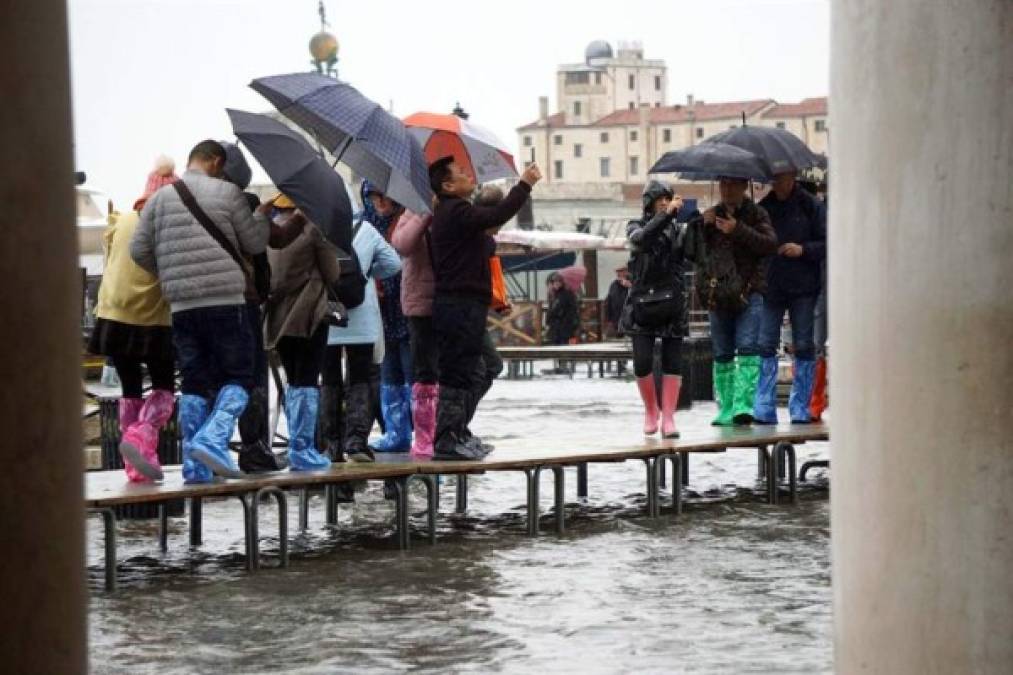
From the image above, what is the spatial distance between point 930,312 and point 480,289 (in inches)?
278

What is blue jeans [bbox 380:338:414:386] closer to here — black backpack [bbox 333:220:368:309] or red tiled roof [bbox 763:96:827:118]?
black backpack [bbox 333:220:368:309]

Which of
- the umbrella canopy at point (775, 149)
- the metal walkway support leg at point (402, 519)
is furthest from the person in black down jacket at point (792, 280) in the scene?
the metal walkway support leg at point (402, 519)

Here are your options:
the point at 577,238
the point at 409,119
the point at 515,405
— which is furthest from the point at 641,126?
the point at 409,119

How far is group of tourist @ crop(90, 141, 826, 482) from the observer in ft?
39.3

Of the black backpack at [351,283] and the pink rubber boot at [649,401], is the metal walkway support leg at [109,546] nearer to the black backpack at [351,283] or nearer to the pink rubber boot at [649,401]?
the black backpack at [351,283]

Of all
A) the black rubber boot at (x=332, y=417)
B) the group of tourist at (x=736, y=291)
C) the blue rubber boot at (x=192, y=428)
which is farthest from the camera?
the group of tourist at (x=736, y=291)

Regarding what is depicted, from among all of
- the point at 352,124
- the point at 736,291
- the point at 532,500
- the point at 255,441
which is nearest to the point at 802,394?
the point at 736,291

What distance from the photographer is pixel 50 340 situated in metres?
4.39

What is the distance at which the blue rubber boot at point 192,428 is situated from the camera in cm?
1214

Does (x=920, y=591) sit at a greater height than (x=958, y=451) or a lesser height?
lesser

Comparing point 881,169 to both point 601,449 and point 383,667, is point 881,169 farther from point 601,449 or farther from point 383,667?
point 601,449

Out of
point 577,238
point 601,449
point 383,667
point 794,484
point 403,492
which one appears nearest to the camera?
point 383,667

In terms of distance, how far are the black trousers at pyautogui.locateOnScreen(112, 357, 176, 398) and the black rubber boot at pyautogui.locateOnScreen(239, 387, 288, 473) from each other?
491 millimetres

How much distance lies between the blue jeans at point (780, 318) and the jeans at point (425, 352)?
2.77 metres
